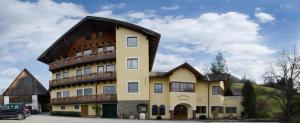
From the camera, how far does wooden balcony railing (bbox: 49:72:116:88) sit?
55.9m

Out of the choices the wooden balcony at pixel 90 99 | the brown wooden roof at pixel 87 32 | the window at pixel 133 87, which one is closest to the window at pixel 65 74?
the wooden balcony at pixel 90 99

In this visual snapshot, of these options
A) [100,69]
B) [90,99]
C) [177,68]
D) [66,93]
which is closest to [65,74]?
[66,93]

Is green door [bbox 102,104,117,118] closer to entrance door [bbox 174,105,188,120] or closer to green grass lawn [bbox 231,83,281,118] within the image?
entrance door [bbox 174,105,188,120]

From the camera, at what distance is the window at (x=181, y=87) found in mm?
55875

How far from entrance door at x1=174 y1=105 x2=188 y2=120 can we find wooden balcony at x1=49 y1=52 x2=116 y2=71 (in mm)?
11015

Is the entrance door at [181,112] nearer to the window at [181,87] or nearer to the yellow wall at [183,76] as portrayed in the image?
the window at [181,87]

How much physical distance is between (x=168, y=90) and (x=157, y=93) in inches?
59.9

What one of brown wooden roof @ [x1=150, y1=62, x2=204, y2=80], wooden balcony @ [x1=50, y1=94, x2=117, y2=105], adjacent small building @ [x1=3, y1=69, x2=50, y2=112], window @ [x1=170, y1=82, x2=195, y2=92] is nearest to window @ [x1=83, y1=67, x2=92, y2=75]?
wooden balcony @ [x1=50, y1=94, x2=117, y2=105]

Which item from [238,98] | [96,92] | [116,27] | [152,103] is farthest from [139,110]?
[238,98]

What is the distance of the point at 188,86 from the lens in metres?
57.2

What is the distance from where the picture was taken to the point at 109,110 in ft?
184

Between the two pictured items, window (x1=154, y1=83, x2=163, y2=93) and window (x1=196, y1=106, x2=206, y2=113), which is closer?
window (x1=154, y1=83, x2=163, y2=93)

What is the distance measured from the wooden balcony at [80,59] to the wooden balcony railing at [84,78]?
1.92 meters

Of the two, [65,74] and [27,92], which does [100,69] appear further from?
[27,92]
